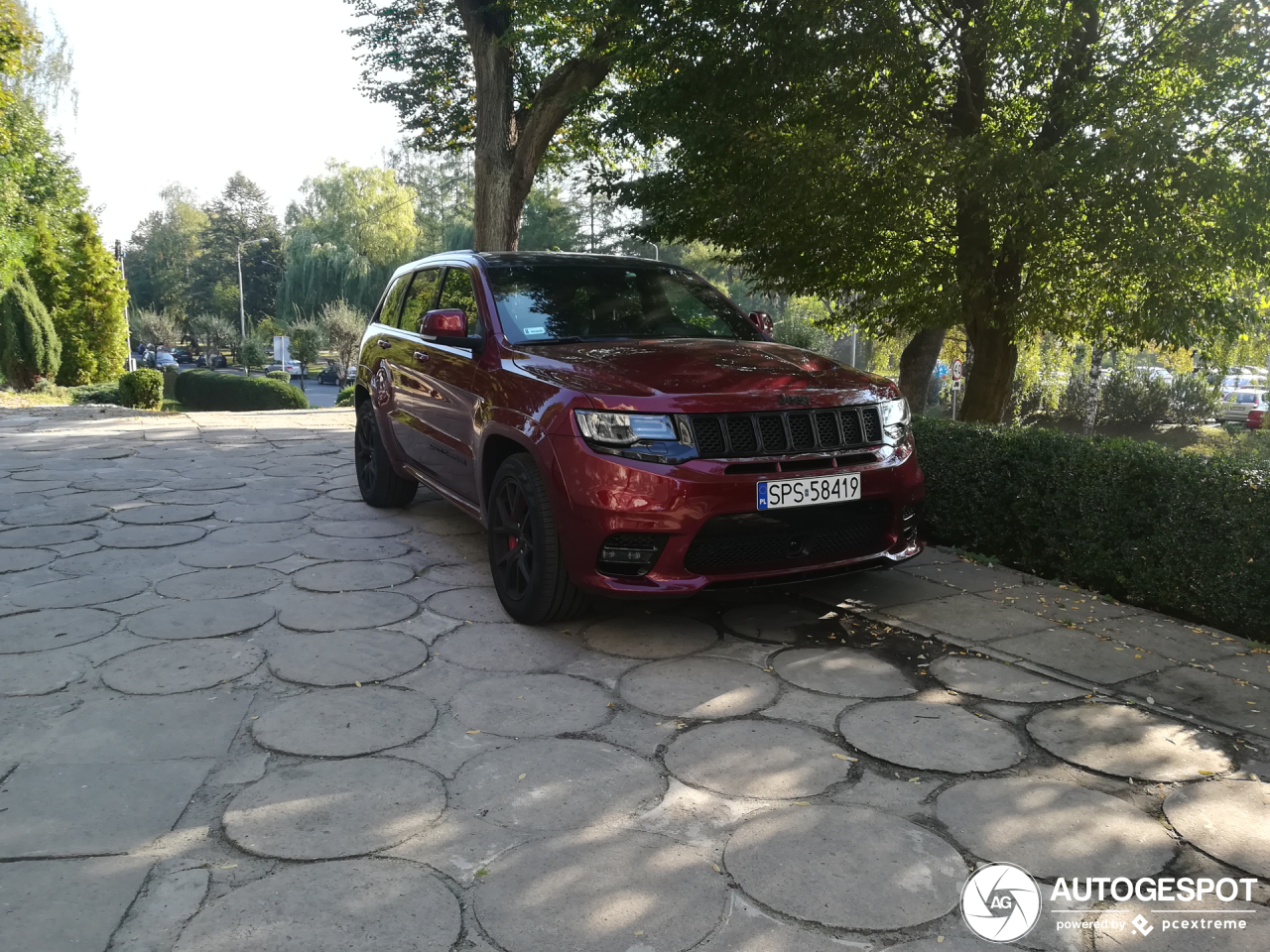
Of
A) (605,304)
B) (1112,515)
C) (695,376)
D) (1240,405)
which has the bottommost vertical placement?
(1240,405)

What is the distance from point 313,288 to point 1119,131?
5161 centimetres

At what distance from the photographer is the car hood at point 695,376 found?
3.79 m

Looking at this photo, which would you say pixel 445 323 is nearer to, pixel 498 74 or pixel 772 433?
pixel 772 433

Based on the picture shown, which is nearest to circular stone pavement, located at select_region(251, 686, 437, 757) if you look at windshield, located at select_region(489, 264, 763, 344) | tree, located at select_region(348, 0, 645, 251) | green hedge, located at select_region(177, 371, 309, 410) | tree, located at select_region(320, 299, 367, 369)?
windshield, located at select_region(489, 264, 763, 344)

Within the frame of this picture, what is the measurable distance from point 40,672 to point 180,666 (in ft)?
1.71

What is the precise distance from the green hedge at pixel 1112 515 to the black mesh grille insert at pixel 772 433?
2.09m

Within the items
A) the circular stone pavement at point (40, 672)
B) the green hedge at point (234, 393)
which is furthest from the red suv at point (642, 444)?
the green hedge at point (234, 393)

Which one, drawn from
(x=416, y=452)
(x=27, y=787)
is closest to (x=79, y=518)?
(x=416, y=452)

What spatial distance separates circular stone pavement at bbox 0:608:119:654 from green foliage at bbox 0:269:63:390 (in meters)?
24.8

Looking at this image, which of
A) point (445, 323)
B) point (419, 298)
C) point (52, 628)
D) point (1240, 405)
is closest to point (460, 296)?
point (445, 323)

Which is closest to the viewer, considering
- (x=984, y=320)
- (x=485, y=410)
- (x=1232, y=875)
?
(x=1232, y=875)

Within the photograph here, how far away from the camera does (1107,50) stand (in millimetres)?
6695

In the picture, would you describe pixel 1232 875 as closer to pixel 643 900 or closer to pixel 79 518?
pixel 643 900

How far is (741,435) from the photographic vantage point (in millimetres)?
3793
